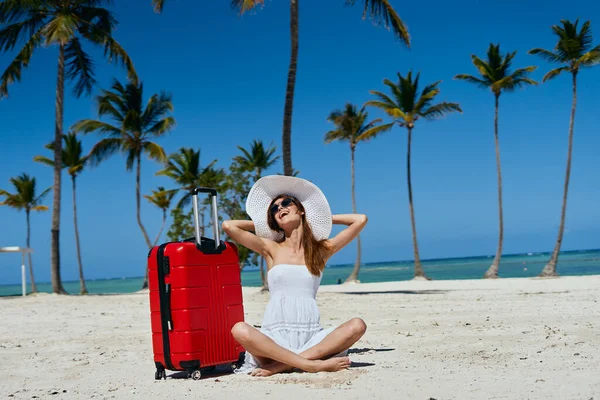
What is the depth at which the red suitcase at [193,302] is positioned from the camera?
4457 millimetres

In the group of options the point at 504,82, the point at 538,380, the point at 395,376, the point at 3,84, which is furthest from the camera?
the point at 504,82

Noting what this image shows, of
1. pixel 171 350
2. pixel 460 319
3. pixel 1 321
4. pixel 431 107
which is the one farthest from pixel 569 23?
pixel 171 350

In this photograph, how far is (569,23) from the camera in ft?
82.8

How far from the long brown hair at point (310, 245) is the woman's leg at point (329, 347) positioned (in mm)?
470

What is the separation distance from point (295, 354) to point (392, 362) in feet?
3.24

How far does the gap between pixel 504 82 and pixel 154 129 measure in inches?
646

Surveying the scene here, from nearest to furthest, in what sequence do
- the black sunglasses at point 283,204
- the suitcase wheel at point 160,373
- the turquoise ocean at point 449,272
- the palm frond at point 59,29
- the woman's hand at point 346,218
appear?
the suitcase wheel at point 160,373 < the black sunglasses at point 283,204 < the woman's hand at point 346,218 < the palm frond at point 59,29 < the turquoise ocean at point 449,272

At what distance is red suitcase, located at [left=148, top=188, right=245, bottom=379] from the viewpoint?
4457 millimetres

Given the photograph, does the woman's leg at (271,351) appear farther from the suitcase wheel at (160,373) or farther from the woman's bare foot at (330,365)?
the suitcase wheel at (160,373)

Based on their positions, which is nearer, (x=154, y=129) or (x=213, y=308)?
(x=213, y=308)

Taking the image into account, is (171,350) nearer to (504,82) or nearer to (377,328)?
(377,328)

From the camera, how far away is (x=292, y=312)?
182 inches

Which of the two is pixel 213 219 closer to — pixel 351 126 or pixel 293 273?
pixel 293 273

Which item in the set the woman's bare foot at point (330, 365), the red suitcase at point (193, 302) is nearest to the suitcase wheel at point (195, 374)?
the red suitcase at point (193, 302)
